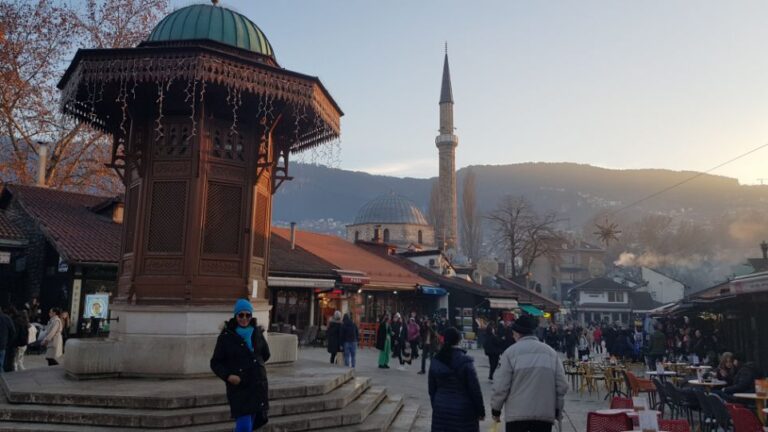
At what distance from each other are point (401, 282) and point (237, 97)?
2099cm

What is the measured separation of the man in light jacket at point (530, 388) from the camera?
4.82m

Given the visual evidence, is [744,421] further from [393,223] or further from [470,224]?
[470,224]

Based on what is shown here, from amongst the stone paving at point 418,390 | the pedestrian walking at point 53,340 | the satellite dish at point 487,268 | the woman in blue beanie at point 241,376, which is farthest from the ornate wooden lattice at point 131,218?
the satellite dish at point 487,268

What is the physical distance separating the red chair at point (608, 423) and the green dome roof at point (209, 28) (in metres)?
7.58

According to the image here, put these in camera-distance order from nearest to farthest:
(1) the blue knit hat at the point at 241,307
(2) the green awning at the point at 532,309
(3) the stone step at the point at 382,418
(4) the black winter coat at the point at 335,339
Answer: (1) the blue knit hat at the point at 241,307 → (3) the stone step at the point at 382,418 → (4) the black winter coat at the point at 335,339 → (2) the green awning at the point at 532,309

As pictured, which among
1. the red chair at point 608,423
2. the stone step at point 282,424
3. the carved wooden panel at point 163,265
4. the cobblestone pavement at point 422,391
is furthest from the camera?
the cobblestone pavement at point 422,391

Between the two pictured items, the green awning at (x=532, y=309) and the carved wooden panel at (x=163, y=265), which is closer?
the carved wooden panel at (x=163, y=265)

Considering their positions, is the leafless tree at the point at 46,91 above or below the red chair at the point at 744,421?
above

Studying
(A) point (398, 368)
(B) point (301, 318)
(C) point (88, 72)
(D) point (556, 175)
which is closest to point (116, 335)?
(C) point (88, 72)

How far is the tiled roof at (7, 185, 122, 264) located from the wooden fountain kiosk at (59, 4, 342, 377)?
861 centimetres

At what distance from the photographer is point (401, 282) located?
2930 centimetres

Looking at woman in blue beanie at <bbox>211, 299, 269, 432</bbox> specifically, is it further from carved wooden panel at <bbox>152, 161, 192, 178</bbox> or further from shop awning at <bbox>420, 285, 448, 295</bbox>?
shop awning at <bbox>420, 285, 448, 295</bbox>

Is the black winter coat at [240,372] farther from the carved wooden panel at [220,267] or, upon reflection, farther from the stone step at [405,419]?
the carved wooden panel at [220,267]

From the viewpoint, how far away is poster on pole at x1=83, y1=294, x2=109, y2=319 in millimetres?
17375
